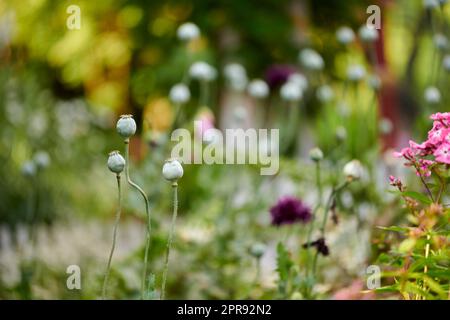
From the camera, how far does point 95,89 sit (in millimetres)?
7145

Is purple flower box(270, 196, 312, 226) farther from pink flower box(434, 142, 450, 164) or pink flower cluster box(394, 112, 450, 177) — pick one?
pink flower box(434, 142, 450, 164)

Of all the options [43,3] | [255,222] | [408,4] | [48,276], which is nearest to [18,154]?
[48,276]

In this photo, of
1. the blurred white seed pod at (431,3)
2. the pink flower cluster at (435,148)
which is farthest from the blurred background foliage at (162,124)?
the pink flower cluster at (435,148)

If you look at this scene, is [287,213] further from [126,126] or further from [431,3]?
[431,3]

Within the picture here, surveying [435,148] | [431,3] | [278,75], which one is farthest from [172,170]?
[278,75]

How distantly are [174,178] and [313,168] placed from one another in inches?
60.0

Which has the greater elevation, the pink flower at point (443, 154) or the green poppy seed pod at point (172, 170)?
the pink flower at point (443, 154)

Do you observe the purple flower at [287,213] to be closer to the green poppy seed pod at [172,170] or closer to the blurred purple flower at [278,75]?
the green poppy seed pod at [172,170]

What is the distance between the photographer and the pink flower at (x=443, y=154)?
1.10 meters

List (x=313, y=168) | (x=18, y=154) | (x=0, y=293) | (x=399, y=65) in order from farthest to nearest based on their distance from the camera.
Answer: (x=399, y=65) < (x=18, y=154) < (x=313, y=168) < (x=0, y=293)

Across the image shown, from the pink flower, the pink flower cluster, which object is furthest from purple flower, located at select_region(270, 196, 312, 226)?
the pink flower

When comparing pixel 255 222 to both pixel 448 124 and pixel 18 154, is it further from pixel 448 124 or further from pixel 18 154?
pixel 18 154

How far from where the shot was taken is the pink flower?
1.10m
